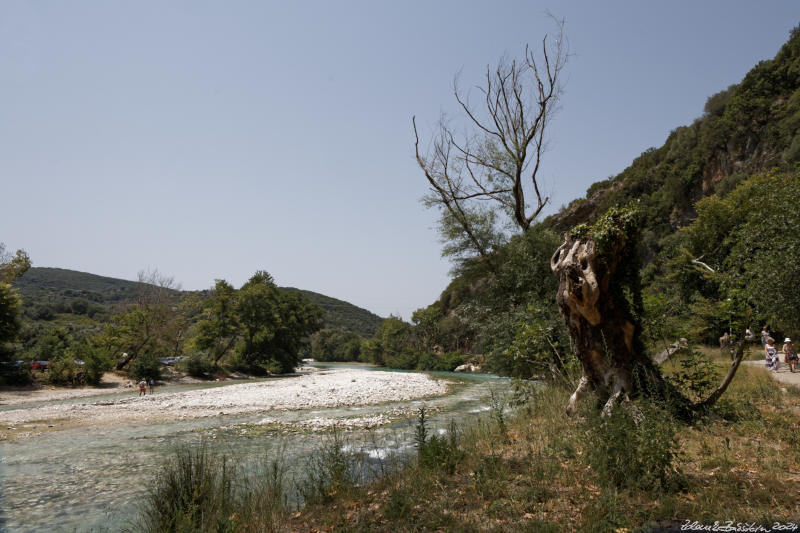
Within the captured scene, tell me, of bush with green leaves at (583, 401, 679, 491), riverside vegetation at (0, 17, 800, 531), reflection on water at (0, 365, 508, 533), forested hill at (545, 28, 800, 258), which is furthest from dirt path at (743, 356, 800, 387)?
forested hill at (545, 28, 800, 258)

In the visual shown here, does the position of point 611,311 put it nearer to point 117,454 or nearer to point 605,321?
point 605,321

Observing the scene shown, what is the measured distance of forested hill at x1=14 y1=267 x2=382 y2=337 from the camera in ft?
214

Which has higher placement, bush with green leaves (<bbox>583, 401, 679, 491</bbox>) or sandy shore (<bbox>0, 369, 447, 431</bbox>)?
bush with green leaves (<bbox>583, 401, 679, 491</bbox>)

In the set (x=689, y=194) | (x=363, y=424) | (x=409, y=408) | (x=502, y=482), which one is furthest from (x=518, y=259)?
(x=689, y=194)

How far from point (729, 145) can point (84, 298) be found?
383 ft

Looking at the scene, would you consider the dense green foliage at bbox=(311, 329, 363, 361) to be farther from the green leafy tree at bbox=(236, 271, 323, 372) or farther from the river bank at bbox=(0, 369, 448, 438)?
the river bank at bbox=(0, 369, 448, 438)

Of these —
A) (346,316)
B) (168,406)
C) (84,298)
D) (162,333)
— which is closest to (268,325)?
(162,333)

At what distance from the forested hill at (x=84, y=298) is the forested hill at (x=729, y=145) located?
5857cm

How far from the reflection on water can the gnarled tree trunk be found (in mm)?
4112

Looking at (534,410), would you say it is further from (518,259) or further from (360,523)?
(518,259)

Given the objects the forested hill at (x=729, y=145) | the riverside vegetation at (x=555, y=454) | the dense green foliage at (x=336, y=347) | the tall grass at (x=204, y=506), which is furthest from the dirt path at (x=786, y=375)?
the dense green foliage at (x=336, y=347)

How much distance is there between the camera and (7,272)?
1107 inches

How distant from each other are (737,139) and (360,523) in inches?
2282

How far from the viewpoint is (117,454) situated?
9.44 m
